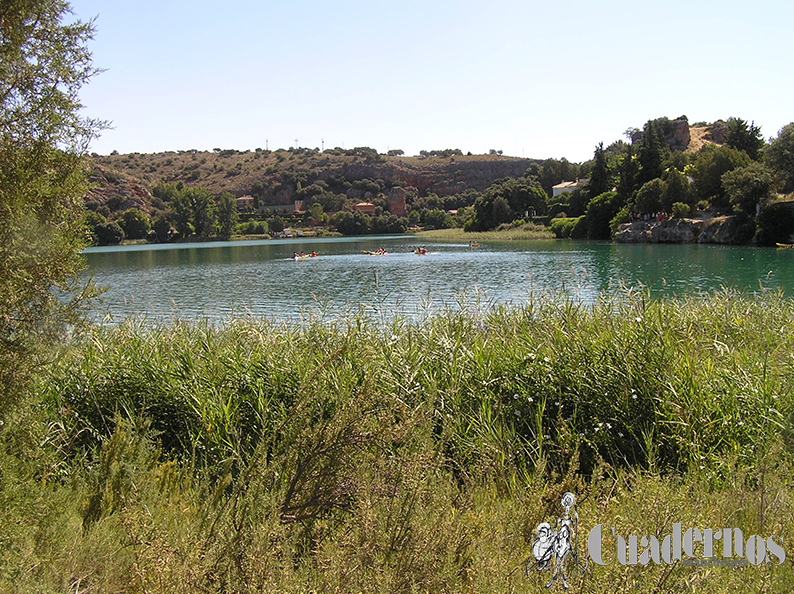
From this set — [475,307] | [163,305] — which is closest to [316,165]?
[163,305]

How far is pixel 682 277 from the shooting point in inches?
1134

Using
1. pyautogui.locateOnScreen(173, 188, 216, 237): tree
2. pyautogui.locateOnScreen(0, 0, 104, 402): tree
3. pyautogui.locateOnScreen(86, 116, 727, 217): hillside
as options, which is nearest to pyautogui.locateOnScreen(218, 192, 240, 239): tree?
pyautogui.locateOnScreen(173, 188, 216, 237): tree

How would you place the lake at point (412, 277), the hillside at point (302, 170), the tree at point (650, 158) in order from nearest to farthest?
the lake at point (412, 277) < the tree at point (650, 158) < the hillside at point (302, 170)

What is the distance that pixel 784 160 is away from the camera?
49.2m

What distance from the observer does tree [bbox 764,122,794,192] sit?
48.8 meters

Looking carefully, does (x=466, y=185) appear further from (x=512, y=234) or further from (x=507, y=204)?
(x=512, y=234)

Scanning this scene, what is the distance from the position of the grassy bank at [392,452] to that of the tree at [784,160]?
50515 millimetres

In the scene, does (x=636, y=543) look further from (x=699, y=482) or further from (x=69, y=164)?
(x=69, y=164)

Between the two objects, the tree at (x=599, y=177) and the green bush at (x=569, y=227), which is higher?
the tree at (x=599, y=177)

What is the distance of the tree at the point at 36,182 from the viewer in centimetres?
263

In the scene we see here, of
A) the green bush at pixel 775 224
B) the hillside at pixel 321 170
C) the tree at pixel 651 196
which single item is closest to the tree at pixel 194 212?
the hillside at pixel 321 170

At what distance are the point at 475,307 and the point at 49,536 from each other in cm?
570

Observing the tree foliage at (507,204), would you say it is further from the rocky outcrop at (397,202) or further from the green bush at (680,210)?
the rocky outcrop at (397,202)

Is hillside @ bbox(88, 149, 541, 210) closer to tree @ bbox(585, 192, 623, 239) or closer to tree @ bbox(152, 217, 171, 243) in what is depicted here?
tree @ bbox(152, 217, 171, 243)
